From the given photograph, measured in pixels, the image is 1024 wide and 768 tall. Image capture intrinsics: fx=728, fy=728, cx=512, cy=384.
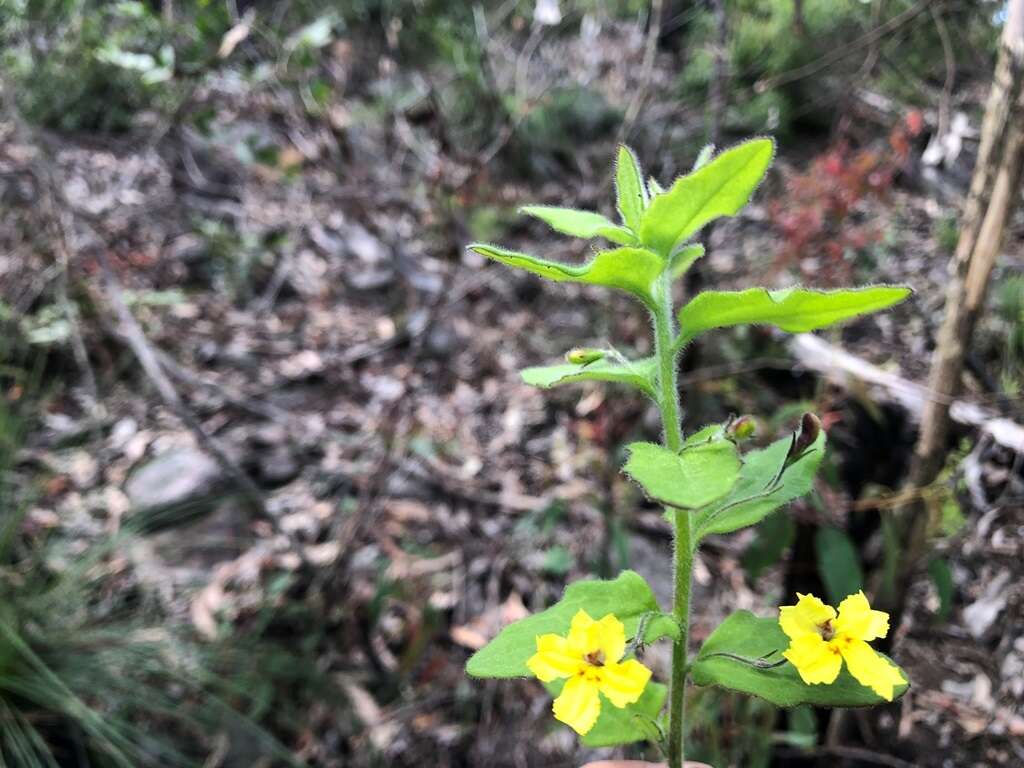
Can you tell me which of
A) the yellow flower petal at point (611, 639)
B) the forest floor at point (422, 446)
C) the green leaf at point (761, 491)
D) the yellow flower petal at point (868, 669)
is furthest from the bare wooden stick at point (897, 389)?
the yellow flower petal at point (611, 639)

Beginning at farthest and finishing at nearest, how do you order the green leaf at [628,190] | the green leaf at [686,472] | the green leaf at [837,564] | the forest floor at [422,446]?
the forest floor at [422,446] → the green leaf at [837,564] → the green leaf at [628,190] → the green leaf at [686,472]

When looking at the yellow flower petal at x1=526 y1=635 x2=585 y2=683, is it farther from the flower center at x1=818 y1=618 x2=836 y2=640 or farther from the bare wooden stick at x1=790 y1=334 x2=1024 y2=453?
the bare wooden stick at x1=790 y1=334 x2=1024 y2=453

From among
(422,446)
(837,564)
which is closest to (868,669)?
(837,564)

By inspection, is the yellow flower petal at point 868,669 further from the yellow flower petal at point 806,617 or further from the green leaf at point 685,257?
the green leaf at point 685,257

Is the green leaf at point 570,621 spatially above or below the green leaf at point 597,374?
below

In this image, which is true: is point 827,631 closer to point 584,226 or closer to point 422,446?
point 584,226

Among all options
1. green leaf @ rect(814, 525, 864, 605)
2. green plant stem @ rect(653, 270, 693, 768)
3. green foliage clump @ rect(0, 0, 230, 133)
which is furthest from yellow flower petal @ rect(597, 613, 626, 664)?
green foliage clump @ rect(0, 0, 230, 133)
